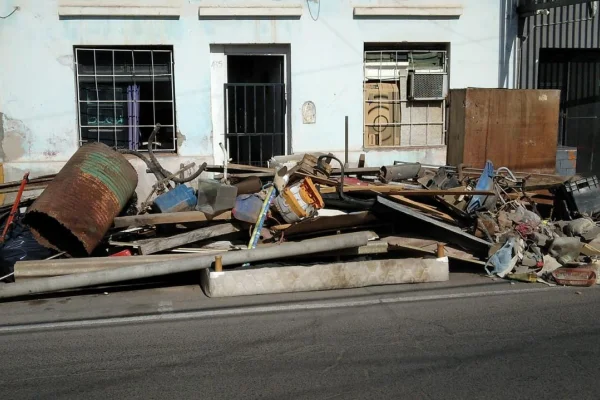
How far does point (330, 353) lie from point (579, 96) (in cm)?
1080

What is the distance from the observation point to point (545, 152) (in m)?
11.8

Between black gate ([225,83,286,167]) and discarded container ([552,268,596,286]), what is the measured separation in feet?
19.5

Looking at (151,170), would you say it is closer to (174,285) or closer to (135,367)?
(174,285)

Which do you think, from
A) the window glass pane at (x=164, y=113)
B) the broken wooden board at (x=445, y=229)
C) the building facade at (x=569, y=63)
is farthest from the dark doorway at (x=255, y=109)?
the building facade at (x=569, y=63)

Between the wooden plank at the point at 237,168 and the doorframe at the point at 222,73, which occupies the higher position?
the doorframe at the point at 222,73

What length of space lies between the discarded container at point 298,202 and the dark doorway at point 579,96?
7616mm

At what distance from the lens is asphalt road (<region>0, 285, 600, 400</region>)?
15.6 feet

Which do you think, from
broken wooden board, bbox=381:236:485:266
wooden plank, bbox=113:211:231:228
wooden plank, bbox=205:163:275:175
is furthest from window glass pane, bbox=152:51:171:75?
broken wooden board, bbox=381:236:485:266

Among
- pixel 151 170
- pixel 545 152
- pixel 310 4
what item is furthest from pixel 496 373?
pixel 310 4

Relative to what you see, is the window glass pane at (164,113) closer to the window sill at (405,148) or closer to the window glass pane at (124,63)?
the window glass pane at (124,63)

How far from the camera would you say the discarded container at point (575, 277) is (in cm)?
757

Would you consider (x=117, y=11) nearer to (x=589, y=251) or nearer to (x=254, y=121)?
(x=254, y=121)

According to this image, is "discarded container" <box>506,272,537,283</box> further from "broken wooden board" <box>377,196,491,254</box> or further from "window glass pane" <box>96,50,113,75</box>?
"window glass pane" <box>96,50,113,75</box>

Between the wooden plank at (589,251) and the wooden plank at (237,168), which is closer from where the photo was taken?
the wooden plank at (589,251)
